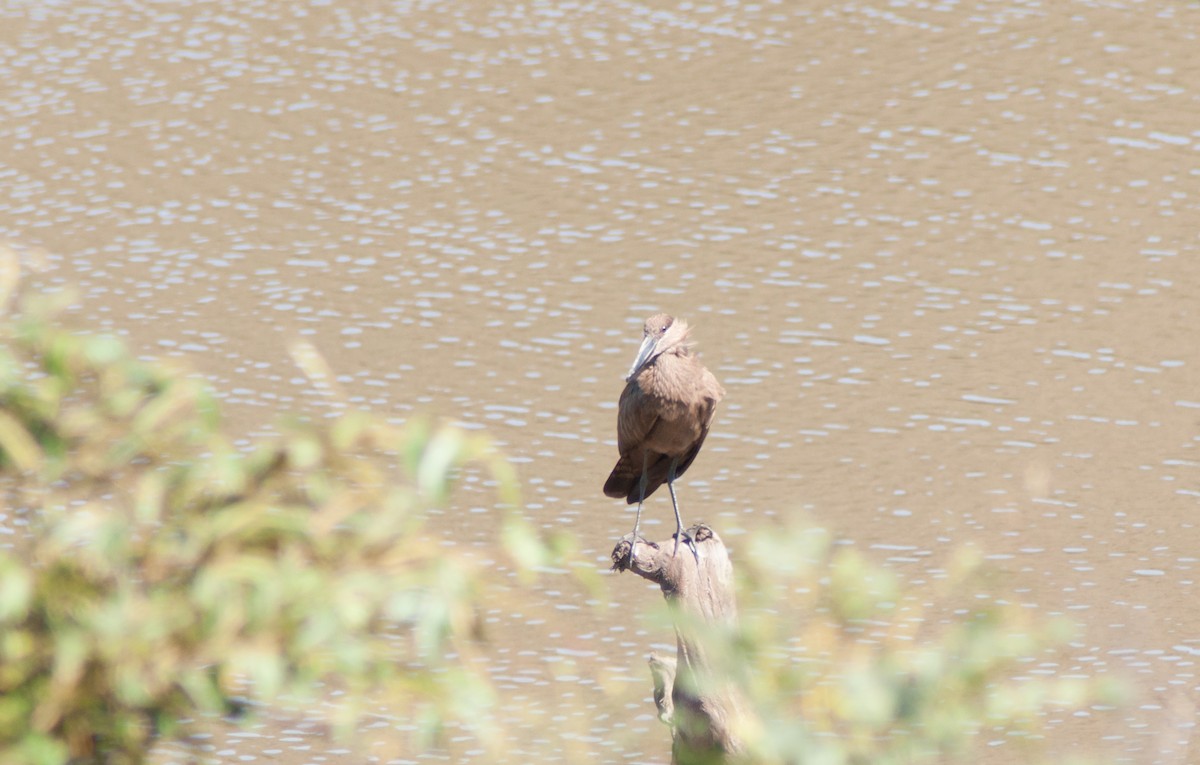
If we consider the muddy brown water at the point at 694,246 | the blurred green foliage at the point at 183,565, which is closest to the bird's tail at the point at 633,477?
the muddy brown water at the point at 694,246

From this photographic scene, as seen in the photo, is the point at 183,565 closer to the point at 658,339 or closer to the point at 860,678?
the point at 860,678

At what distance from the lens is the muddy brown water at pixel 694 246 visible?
14.6 m

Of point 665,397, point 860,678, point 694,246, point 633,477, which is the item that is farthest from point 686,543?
point 694,246

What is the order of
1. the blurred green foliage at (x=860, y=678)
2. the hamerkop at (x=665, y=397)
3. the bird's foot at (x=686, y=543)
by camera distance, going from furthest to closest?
the hamerkop at (x=665, y=397)
the bird's foot at (x=686, y=543)
the blurred green foliage at (x=860, y=678)

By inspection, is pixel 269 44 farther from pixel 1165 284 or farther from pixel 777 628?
pixel 777 628

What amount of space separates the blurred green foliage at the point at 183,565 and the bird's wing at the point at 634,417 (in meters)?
5.51

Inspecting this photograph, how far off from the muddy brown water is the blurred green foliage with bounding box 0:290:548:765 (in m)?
8.70

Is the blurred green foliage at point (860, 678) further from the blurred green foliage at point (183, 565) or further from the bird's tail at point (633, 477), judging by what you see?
the bird's tail at point (633, 477)

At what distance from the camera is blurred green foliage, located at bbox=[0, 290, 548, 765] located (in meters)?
2.27

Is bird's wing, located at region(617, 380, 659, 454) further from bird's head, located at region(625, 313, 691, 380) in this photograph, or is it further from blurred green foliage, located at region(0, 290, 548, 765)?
blurred green foliage, located at region(0, 290, 548, 765)

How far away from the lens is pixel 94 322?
18.3 metres

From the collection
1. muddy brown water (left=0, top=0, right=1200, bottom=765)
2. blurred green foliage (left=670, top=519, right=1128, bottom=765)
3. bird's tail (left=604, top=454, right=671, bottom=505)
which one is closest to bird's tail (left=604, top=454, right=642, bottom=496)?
bird's tail (left=604, top=454, right=671, bottom=505)

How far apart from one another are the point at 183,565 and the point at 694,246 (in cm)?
1822

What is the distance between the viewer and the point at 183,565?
2365mm
